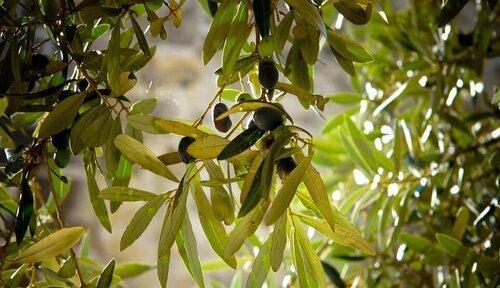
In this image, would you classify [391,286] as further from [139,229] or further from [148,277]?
[148,277]

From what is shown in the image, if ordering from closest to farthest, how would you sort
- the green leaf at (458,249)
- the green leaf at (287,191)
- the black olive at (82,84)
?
the green leaf at (287,191), the black olive at (82,84), the green leaf at (458,249)

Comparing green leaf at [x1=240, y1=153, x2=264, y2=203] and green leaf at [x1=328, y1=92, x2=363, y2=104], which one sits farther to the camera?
green leaf at [x1=328, y1=92, x2=363, y2=104]

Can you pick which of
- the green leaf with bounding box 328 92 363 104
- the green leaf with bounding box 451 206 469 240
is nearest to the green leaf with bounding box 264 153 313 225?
the green leaf with bounding box 451 206 469 240

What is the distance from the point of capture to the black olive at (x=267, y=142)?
609 mm

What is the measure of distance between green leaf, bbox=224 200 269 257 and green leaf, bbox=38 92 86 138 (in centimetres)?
16

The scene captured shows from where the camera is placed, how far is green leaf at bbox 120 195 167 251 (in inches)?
25.2

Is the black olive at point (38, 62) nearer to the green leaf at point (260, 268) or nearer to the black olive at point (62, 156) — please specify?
the black olive at point (62, 156)

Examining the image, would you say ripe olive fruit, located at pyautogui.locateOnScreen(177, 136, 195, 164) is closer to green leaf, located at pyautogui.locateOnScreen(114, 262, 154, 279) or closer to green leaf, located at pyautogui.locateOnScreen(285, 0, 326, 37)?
green leaf, located at pyautogui.locateOnScreen(285, 0, 326, 37)

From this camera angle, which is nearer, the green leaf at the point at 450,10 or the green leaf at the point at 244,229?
the green leaf at the point at 244,229

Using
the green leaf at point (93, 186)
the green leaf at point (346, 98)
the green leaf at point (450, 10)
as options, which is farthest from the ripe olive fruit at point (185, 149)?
the green leaf at point (346, 98)

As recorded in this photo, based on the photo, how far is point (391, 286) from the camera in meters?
1.18

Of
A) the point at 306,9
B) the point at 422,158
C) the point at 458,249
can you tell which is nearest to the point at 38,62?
the point at 306,9

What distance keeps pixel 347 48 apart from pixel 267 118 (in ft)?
0.46

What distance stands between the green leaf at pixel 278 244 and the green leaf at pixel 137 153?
110 mm
